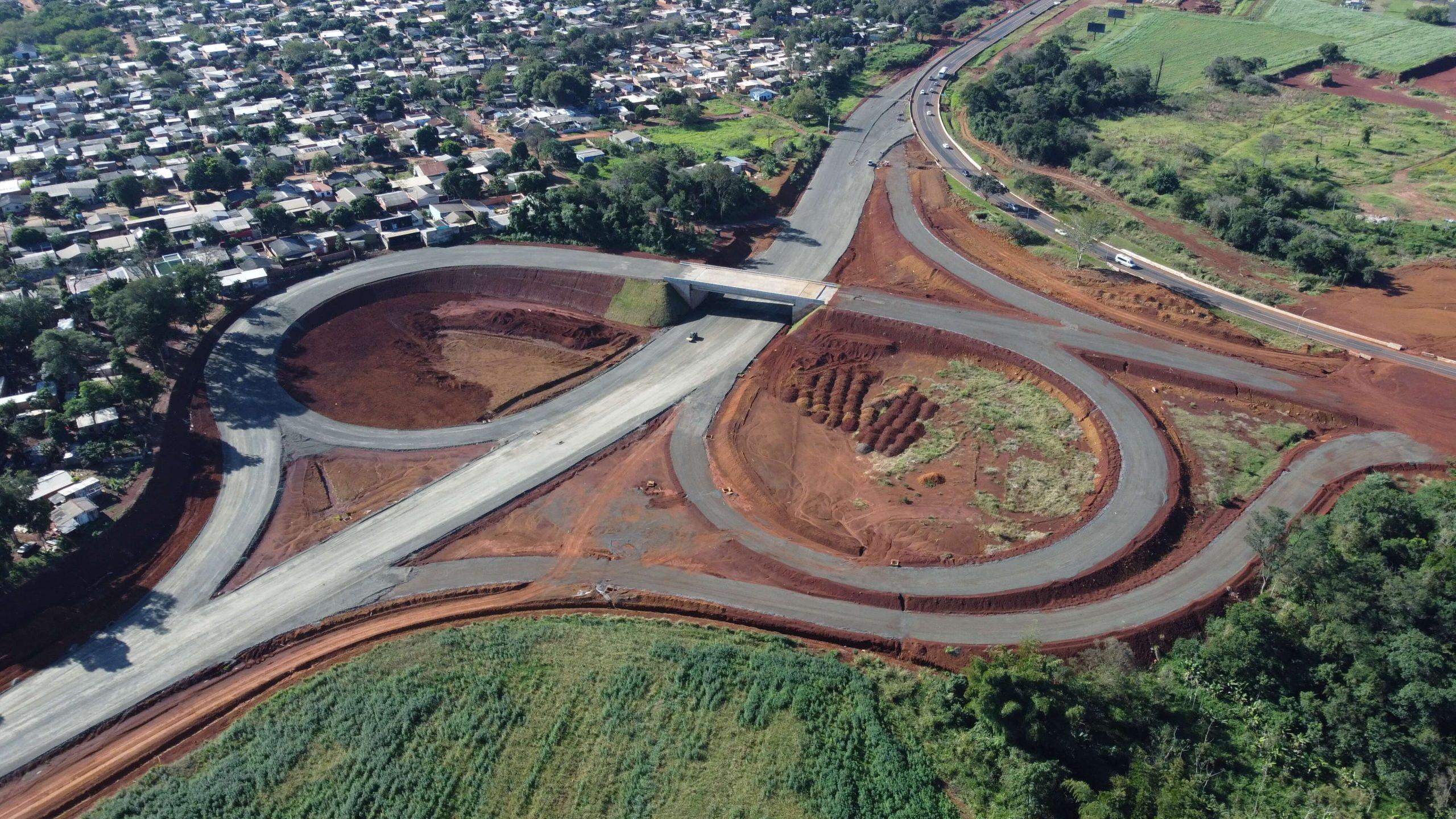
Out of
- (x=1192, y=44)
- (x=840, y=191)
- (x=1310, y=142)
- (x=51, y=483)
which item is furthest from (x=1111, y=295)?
(x=1192, y=44)

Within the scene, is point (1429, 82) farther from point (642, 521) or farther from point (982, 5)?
point (642, 521)

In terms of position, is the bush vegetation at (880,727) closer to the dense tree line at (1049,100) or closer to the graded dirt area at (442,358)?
the graded dirt area at (442,358)

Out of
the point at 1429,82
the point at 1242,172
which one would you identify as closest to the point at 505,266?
the point at 1242,172

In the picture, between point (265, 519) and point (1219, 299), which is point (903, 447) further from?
point (265, 519)

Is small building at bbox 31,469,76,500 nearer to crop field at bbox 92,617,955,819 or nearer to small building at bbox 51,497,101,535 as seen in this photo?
small building at bbox 51,497,101,535

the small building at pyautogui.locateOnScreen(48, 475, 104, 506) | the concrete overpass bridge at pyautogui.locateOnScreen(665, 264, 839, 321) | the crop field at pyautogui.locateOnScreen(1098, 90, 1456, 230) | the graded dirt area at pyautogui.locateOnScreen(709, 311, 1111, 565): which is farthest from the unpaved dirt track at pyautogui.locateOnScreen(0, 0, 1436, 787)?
the crop field at pyautogui.locateOnScreen(1098, 90, 1456, 230)

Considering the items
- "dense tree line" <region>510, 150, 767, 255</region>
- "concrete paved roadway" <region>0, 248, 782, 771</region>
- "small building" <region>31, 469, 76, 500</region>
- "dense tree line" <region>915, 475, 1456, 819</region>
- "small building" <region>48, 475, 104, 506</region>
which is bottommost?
"dense tree line" <region>915, 475, 1456, 819</region>
